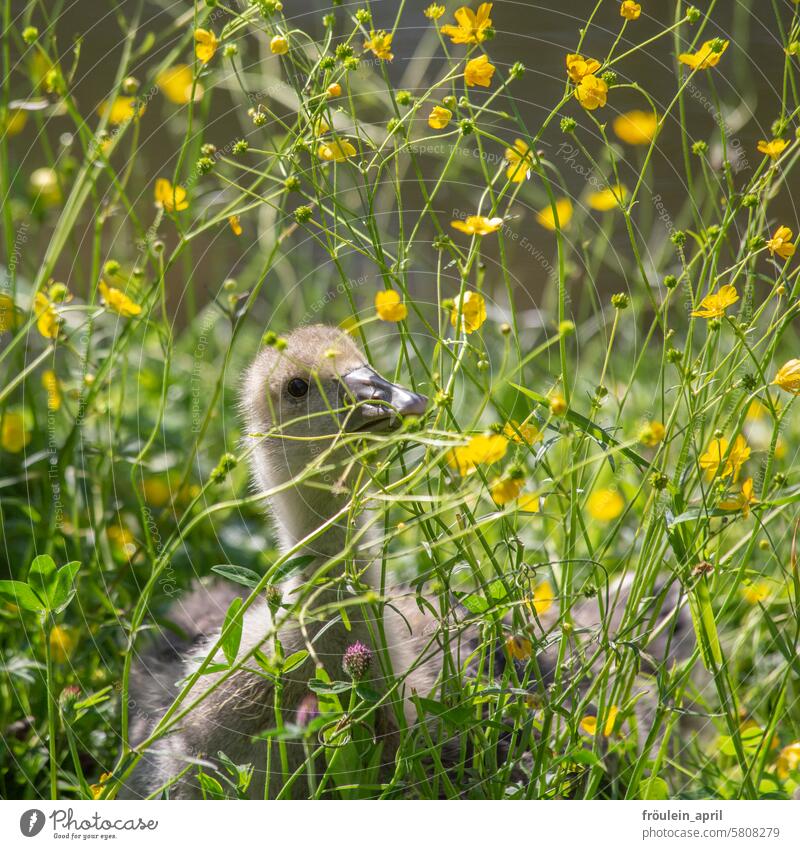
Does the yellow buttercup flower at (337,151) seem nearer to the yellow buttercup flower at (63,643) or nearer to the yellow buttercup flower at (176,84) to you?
the yellow buttercup flower at (176,84)

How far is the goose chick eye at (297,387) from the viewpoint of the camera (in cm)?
155

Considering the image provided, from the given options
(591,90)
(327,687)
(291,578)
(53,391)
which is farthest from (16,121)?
(327,687)

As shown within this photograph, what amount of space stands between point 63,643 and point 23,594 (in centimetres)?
45

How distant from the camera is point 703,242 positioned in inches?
50.2

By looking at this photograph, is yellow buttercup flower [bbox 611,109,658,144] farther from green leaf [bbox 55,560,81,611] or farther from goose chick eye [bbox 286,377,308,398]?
green leaf [bbox 55,560,81,611]

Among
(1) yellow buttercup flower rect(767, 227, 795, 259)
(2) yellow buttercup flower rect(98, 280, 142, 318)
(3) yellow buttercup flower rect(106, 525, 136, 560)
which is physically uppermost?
(1) yellow buttercup flower rect(767, 227, 795, 259)

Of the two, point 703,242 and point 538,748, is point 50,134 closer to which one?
point 703,242

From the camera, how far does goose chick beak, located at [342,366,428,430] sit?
1.25 metres

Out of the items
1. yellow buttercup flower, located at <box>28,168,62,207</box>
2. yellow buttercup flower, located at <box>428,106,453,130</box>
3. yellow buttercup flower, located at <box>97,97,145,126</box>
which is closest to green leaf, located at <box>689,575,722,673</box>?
yellow buttercup flower, located at <box>428,106,453,130</box>

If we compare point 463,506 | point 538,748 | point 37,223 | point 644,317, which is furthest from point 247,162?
point 538,748

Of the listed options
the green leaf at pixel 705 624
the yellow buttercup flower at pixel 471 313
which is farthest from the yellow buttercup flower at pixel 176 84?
the green leaf at pixel 705 624

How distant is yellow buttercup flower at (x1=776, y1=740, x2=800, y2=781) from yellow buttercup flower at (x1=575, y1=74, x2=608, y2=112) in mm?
811

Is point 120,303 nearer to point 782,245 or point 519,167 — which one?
point 519,167
